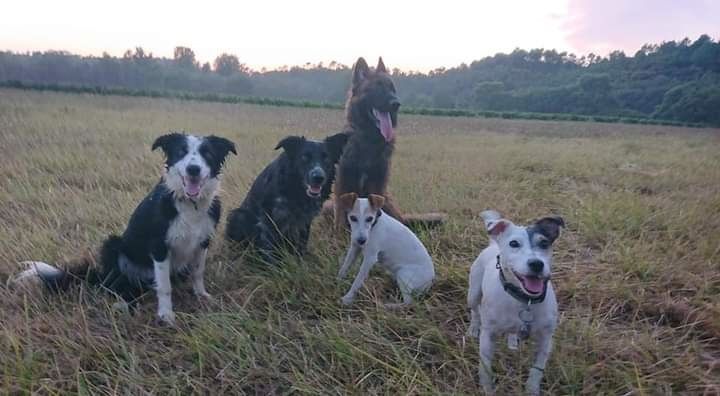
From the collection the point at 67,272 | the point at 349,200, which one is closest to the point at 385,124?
the point at 349,200

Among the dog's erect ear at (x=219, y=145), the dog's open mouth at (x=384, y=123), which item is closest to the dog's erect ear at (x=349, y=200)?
the dog's erect ear at (x=219, y=145)

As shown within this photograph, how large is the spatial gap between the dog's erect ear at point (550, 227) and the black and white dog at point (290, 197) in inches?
79.5

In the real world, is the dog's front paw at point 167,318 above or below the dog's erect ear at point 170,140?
below

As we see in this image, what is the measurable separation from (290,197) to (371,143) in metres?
1.55

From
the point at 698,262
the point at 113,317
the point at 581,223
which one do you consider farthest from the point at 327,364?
the point at 581,223

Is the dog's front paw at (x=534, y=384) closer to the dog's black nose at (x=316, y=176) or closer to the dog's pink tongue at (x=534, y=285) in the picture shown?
the dog's pink tongue at (x=534, y=285)

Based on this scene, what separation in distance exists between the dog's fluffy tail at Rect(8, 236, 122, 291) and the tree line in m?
28.3

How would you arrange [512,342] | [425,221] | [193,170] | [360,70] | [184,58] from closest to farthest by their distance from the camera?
[512,342]
[193,170]
[425,221]
[360,70]
[184,58]

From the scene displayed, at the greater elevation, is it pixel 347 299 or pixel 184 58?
pixel 184 58

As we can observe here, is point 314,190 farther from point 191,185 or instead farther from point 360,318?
point 360,318

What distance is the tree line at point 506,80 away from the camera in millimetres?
32000

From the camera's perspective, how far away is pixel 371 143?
5332 mm

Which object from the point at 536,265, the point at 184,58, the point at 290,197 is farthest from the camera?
the point at 184,58

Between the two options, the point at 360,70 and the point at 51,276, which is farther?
the point at 360,70
